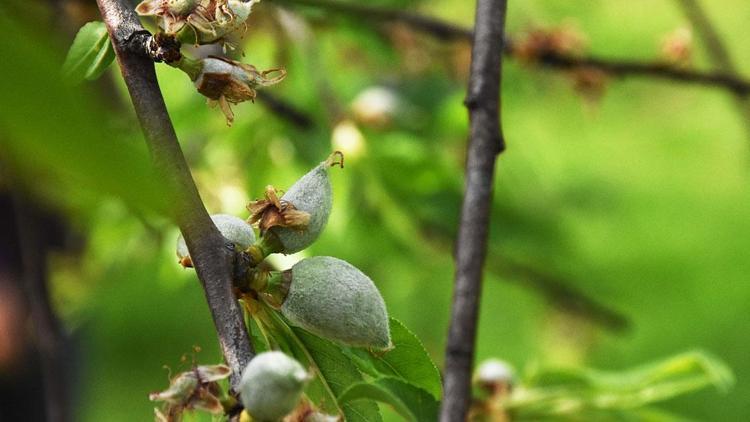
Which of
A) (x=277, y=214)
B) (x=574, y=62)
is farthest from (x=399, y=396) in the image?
(x=574, y=62)

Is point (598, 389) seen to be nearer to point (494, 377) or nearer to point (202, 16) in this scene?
point (494, 377)

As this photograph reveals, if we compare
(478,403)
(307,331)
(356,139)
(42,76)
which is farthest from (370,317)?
(356,139)

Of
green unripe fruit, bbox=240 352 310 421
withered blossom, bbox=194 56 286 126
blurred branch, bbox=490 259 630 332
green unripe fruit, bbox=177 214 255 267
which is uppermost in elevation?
blurred branch, bbox=490 259 630 332

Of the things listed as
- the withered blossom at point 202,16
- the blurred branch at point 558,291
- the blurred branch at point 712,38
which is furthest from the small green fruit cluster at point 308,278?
the blurred branch at point 558,291

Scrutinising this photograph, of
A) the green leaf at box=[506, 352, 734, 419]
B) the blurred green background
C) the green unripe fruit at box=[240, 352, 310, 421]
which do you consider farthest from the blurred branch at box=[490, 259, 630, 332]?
the green unripe fruit at box=[240, 352, 310, 421]

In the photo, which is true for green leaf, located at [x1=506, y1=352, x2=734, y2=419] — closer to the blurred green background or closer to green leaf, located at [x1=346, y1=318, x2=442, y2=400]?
the blurred green background

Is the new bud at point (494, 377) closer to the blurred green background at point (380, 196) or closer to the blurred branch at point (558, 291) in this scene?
the blurred green background at point (380, 196)
